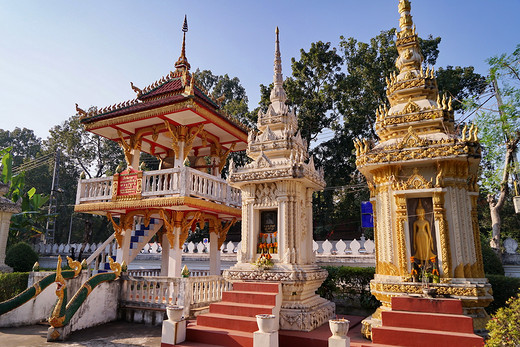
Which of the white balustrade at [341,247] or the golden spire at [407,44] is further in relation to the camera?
the white balustrade at [341,247]

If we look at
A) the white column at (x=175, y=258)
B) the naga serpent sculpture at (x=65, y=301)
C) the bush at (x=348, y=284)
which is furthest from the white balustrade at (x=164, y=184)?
the bush at (x=348, y=284)

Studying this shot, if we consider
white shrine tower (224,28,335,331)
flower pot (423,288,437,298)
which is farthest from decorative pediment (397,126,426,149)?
flower pot (423,288,437,298)

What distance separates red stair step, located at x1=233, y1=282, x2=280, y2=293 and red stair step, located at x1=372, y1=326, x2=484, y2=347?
2508 millimetres

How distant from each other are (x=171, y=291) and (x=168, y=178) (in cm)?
410

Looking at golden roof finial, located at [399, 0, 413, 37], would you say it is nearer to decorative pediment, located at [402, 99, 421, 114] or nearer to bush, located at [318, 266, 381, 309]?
decorative pediment, located at [402, 99, 421, 114]

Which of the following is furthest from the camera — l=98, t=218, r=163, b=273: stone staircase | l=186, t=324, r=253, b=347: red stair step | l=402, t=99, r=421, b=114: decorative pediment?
l=98, t=218, r=163, b=273: stone staircase

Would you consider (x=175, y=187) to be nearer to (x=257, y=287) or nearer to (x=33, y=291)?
(x=257, y=287)

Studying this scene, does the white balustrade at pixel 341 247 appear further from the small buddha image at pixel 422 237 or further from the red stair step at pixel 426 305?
the red stair step at pixel 426 305

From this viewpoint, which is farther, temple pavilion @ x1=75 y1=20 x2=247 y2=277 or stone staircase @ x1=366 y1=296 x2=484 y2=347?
temple pavilion @ x1=75 y1=20 x2=247 y2=277

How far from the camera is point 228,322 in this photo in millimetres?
7680

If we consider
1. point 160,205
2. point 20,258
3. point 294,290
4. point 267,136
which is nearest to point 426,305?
point 294,290

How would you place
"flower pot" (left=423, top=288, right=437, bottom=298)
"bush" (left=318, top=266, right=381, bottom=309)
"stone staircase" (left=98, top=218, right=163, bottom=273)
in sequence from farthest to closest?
"stone staircase" (left=98, top=218, right=163, bottom=273)
"bush" (left=318, top=266, right=381, bottom=309)
"flower pot" (left=423, top=288, right=437, bottom=298)

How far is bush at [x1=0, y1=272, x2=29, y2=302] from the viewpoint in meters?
12.0

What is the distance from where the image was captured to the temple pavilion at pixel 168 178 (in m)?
11.7
